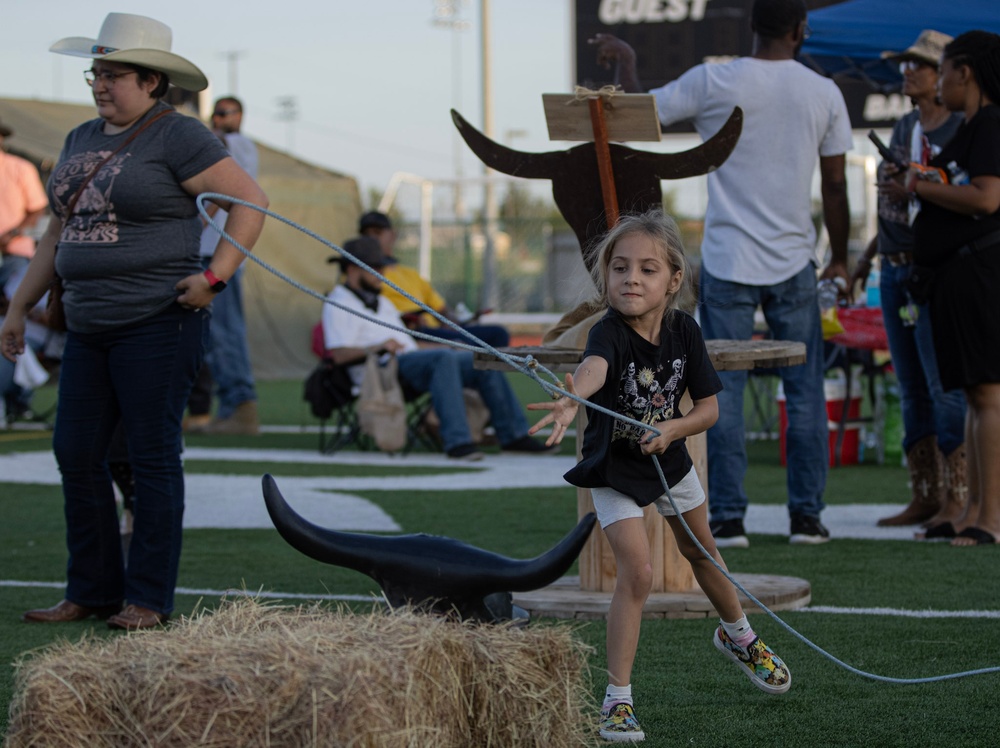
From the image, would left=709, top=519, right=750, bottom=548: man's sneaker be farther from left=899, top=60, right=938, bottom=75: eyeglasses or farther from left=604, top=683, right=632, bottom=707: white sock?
left=604, top=683, right=632, bottom=707: white sock

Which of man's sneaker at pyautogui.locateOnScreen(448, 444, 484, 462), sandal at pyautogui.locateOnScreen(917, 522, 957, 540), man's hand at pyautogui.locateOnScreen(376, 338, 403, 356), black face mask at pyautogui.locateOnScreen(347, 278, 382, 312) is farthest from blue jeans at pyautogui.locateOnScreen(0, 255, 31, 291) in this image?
sandal at pyautogui.locateOnScreen(917, 522, 957, 540)

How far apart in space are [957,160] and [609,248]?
3123 millimetres

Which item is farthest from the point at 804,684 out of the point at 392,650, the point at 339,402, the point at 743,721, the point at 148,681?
the point at 339,402

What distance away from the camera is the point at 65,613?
17.4ft

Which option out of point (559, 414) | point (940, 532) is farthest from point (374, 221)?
point (559, 414)

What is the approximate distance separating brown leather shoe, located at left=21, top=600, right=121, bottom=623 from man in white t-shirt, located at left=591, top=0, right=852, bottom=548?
2803 millimetres

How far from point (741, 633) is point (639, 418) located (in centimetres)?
74

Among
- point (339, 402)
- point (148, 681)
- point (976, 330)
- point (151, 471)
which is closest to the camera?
point (148, 681)

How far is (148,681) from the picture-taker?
2791 mm

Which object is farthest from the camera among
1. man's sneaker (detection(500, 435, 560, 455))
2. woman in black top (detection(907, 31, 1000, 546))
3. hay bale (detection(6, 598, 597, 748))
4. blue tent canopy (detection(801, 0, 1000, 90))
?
man's sneaker (detection(500, 435, 560, 455))

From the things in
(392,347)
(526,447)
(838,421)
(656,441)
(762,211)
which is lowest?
(526,447)

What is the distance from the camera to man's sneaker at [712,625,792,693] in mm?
4016

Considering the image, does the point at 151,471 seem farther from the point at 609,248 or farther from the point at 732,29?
the point at 732,29

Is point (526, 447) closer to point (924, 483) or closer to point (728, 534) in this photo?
point (924, 483)
